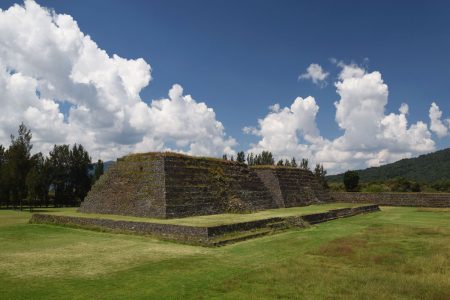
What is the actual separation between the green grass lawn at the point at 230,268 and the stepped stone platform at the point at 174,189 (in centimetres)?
452

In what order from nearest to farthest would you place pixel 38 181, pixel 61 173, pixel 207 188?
pixel 207 188
pixel 38 181
pixel 61 173

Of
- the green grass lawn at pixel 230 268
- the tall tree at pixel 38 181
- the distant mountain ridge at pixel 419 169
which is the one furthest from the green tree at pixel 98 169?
the distant mountain ridge at pixel 419 169

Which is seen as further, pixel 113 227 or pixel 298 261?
pixel 113 227

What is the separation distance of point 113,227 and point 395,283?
14.0 metres

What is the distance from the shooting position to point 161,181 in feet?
72.6

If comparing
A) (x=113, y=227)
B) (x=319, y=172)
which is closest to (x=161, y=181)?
(x=113, y=227)

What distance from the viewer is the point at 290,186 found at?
35.2 metres

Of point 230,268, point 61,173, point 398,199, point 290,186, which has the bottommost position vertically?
point 230,268

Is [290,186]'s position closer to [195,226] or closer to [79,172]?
[195,226]

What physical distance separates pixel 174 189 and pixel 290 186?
16148 mm

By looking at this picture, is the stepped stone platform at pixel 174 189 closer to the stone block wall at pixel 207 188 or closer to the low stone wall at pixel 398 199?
the stone block wall at pixel 207 188

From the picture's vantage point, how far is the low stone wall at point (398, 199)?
127 feet

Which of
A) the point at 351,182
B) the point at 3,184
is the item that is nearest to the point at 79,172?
the point at 3,184

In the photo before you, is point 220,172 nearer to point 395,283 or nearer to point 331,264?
point 331,264
